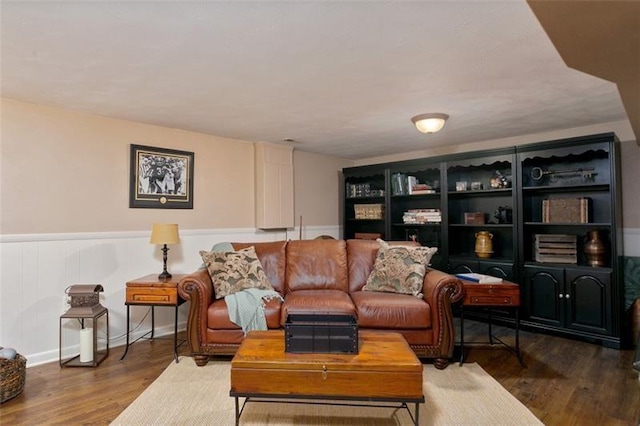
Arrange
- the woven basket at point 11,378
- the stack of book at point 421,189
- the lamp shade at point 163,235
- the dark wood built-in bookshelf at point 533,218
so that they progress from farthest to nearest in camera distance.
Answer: the stack of book at point 421,189 → the dark wood built-in bookshelf at point 533,218 → the lamp shade at point 163,235 → the woven basket at point 11,378

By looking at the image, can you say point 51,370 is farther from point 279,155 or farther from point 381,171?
point 381,171

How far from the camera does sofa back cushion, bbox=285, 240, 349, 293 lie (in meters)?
3.47

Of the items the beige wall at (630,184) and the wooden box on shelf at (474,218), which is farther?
the wooden box on shelf at (474,218)

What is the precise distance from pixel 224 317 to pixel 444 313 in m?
1.77

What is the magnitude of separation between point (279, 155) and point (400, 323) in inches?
109

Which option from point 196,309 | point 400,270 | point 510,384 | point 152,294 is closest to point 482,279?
point 400,270

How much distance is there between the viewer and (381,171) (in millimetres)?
5062

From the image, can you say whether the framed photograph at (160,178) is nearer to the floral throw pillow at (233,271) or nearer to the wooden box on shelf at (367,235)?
the floral throw pillow at (233,271)

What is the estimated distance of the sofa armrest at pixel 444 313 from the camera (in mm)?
2730

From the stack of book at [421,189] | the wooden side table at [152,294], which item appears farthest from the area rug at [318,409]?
the stack of book at [421,189]

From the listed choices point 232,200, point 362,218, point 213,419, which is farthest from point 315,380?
point 362,218

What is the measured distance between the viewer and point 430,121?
10.6 feet

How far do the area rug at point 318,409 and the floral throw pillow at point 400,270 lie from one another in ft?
2.59

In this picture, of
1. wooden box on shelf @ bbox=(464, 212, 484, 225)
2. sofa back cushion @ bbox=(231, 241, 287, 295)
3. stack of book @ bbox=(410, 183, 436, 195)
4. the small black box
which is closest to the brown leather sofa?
sofa back cushion @ bbox=(231, 241, 287, 295)
